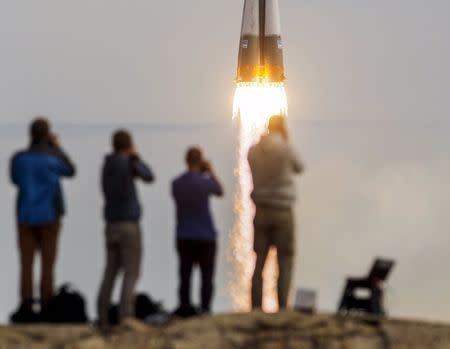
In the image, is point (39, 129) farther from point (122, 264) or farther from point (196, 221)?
point (196, 221)

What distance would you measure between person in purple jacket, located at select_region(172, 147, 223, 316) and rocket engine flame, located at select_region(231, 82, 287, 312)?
1794 centimetres

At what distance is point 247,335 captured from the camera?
2959 cm

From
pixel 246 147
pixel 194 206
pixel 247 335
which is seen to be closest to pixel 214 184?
pixel 194 206

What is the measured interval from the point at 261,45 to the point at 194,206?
43729 millimetres

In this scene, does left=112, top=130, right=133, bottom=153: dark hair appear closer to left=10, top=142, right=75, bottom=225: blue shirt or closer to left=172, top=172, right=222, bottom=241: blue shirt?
left=10, top=142, right=75, bottom=225: blue shirt

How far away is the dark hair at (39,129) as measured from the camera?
28844mm

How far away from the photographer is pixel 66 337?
29.0 meters

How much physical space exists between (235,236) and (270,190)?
30.4 meters

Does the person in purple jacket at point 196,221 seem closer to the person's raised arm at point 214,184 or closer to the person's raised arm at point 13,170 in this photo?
the person's raised arm at point 214,184

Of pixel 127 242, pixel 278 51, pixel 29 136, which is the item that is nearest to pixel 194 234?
pixel 127 242

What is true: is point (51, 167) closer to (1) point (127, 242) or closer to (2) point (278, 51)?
(1) point (127, 242)

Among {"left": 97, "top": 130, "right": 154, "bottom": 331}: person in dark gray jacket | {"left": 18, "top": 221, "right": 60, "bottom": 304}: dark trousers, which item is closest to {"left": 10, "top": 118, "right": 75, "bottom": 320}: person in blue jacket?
{"left": 18, "top": 221, "right": 60, "bottom": 304}: dark trousers

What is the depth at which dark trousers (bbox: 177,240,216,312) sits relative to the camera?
29.1 meters

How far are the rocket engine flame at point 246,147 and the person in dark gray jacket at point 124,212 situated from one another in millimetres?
18348
